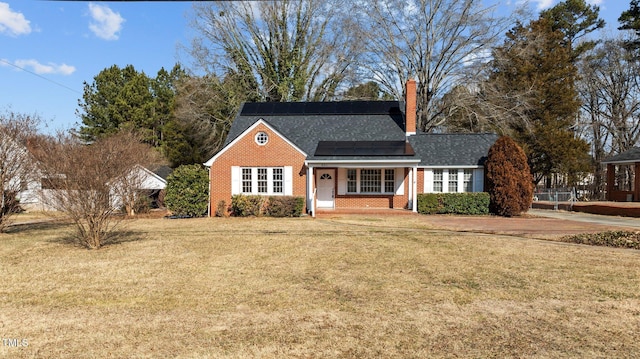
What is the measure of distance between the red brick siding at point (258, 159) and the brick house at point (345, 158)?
5 cm

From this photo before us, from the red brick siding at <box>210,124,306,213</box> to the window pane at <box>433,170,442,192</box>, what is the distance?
7209mm

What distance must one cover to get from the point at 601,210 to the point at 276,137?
17797 mm

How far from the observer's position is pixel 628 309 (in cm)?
597

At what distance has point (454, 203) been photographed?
20234 mm

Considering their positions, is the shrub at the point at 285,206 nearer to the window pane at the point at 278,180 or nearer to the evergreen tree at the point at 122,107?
the window pane at the point at 278,180

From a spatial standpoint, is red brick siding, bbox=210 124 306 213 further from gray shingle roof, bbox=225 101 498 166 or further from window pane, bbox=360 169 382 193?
window pane, bbox=360 169 382 193

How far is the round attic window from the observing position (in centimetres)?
2048

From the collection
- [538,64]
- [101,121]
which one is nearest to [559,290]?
[538,64]

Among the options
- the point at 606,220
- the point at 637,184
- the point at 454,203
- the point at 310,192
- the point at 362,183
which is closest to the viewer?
the point at 606,220

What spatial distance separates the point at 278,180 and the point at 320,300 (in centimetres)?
1447

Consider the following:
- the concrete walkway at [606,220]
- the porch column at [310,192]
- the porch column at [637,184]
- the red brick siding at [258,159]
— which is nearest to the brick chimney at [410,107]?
the porch column at [310,192]

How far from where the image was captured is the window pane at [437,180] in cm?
2177

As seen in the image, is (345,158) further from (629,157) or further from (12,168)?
(629,157)

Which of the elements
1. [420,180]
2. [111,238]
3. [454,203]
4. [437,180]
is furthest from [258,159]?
[454,203]
